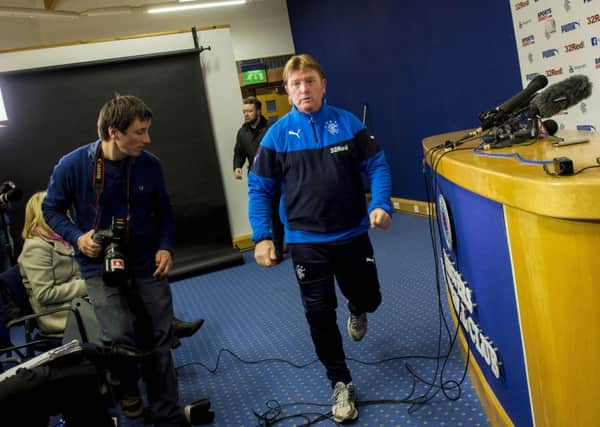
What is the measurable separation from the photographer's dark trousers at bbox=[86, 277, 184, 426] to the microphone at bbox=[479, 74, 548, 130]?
1418 millimetres

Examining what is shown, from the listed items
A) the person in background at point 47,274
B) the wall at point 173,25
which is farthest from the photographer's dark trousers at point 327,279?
the wall at point 173,25

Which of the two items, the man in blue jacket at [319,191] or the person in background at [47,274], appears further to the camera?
the person in background at [47,274]

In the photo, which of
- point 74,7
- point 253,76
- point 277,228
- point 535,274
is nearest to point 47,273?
point 277,228

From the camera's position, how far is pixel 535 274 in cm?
109

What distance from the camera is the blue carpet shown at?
81.4 inches

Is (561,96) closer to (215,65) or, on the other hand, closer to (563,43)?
(563,43)

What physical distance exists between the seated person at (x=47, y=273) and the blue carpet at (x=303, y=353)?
45 cm

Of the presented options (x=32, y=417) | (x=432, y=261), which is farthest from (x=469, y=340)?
(x=432, y=261)

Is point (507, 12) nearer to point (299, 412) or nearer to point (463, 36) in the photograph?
point (463, 36)

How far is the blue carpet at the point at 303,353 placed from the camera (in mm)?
2066

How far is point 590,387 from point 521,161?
0.52 m

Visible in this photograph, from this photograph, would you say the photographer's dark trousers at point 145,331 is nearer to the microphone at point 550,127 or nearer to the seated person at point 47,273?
the seated person at point 47,273

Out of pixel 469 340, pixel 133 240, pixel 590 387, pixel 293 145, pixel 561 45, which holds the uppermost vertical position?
pixel 561 45

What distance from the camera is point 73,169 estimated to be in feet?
6.58
